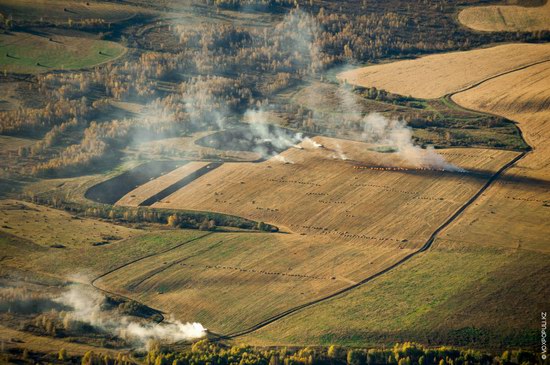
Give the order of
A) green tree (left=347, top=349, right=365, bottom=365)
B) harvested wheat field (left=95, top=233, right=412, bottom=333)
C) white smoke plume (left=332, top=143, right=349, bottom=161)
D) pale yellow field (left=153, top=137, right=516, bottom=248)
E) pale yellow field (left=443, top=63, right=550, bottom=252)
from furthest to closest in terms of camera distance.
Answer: white smoke plume (left=332, top=143, right=349, bottom=161), pale yellow field (left=153, top=137, right=516, bottom=248), pale yellow field (left=443, top=63, right=550, bottom=252), harvested wheat field (left=95, top=233, right=412, bottom=333), green tree (left=347, top=349, right=365, bottom=365)

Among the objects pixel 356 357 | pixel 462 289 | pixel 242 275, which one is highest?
pixel 462 289

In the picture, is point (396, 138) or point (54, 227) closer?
point (54, 227)

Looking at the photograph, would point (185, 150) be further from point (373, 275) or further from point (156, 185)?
point (373, 275)

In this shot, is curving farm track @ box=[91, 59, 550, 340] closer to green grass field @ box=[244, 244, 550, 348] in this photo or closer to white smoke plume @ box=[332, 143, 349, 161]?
green grass field @ box=[244, 244, 550, 348]

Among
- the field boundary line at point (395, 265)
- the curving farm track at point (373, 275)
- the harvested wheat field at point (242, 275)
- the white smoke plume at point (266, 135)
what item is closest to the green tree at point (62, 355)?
the curving farm track at point (373, 275)

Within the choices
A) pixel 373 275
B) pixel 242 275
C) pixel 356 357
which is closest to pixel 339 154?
pixel 373 275

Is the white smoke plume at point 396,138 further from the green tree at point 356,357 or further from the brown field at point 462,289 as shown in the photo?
the green tree at point 356,357

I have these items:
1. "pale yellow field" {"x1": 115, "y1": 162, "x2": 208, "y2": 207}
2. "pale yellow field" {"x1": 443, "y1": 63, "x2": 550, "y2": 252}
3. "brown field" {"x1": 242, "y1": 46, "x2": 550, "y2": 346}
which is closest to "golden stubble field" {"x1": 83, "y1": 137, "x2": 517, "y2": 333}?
"brown field" {"x1": 242, "y1": 46, "x2": 550, "y2": 346}
